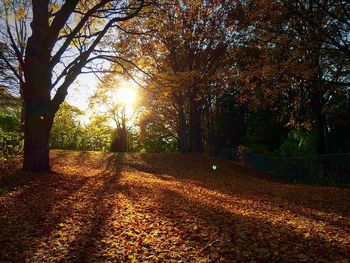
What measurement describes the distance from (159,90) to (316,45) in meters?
5.84

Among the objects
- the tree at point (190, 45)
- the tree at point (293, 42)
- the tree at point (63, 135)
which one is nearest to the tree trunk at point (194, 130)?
the tree at point (190, 45)

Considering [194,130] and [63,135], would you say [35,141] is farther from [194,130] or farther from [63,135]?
[63,135]

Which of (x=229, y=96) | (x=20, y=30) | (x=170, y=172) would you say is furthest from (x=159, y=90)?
(x=229, y=96)

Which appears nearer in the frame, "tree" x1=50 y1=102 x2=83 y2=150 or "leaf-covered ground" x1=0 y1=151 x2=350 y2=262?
"leaf-covered ground" x1=0 y1=151 x2=350 y2=262

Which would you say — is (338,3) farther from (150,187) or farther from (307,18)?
(150,187)

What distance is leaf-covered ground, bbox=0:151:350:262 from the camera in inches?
184

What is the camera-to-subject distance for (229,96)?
126 feet

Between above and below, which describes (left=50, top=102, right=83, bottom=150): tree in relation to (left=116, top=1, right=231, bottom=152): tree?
below

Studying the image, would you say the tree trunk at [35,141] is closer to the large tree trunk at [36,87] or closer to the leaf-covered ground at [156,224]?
the large tree trunk at [36,87]

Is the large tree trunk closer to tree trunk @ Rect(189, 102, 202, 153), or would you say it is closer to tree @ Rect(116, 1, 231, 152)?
tree @ Rect(116, 1, 231, 152)

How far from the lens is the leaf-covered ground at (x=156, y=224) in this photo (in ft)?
15.4

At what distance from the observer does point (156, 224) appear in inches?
239

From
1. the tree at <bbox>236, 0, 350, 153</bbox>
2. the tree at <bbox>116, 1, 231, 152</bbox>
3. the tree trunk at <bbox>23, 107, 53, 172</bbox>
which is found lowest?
the tree trunk at <bbox>23, 107, 53, 172</bbox>

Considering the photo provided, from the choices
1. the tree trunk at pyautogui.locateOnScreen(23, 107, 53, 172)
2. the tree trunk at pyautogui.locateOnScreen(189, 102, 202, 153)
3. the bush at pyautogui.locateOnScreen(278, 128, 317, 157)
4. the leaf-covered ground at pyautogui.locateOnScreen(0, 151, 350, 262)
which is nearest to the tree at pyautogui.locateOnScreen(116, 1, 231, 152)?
the tree trunk at pyautogui.locateOnScreen(189, 102, 202, 153)
